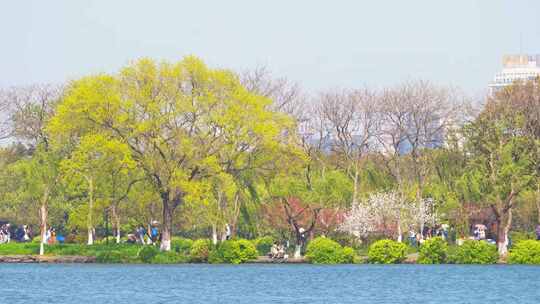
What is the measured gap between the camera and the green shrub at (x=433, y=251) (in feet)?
247

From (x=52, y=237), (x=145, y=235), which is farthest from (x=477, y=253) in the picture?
(x=52, y=237)

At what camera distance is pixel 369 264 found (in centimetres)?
7619

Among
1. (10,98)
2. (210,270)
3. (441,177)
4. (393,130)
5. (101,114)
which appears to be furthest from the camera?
(10,98)

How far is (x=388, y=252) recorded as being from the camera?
7619 cm

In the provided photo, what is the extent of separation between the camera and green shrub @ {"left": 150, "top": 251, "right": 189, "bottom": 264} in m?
76.6

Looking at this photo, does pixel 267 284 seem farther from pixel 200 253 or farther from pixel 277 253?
pixel 277 253

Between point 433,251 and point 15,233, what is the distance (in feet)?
111

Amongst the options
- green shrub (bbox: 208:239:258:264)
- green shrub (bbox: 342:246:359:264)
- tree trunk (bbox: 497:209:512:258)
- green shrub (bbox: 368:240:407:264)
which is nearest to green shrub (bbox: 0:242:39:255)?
green shrub (bbox: 208:239:258:264)

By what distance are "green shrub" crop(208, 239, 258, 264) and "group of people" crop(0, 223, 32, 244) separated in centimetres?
1913

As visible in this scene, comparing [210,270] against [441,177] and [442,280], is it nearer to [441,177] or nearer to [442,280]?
[442,280]

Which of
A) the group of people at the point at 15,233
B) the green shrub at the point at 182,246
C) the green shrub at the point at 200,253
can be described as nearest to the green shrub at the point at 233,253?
the green shrub at the point at 200,253

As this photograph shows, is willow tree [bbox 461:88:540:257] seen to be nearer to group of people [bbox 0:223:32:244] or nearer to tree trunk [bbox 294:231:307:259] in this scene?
tree trunk [bbox 294:231:307:259]

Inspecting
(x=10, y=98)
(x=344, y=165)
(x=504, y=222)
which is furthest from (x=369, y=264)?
(x=10, y=98)

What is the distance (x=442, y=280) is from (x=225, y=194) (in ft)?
82.9
